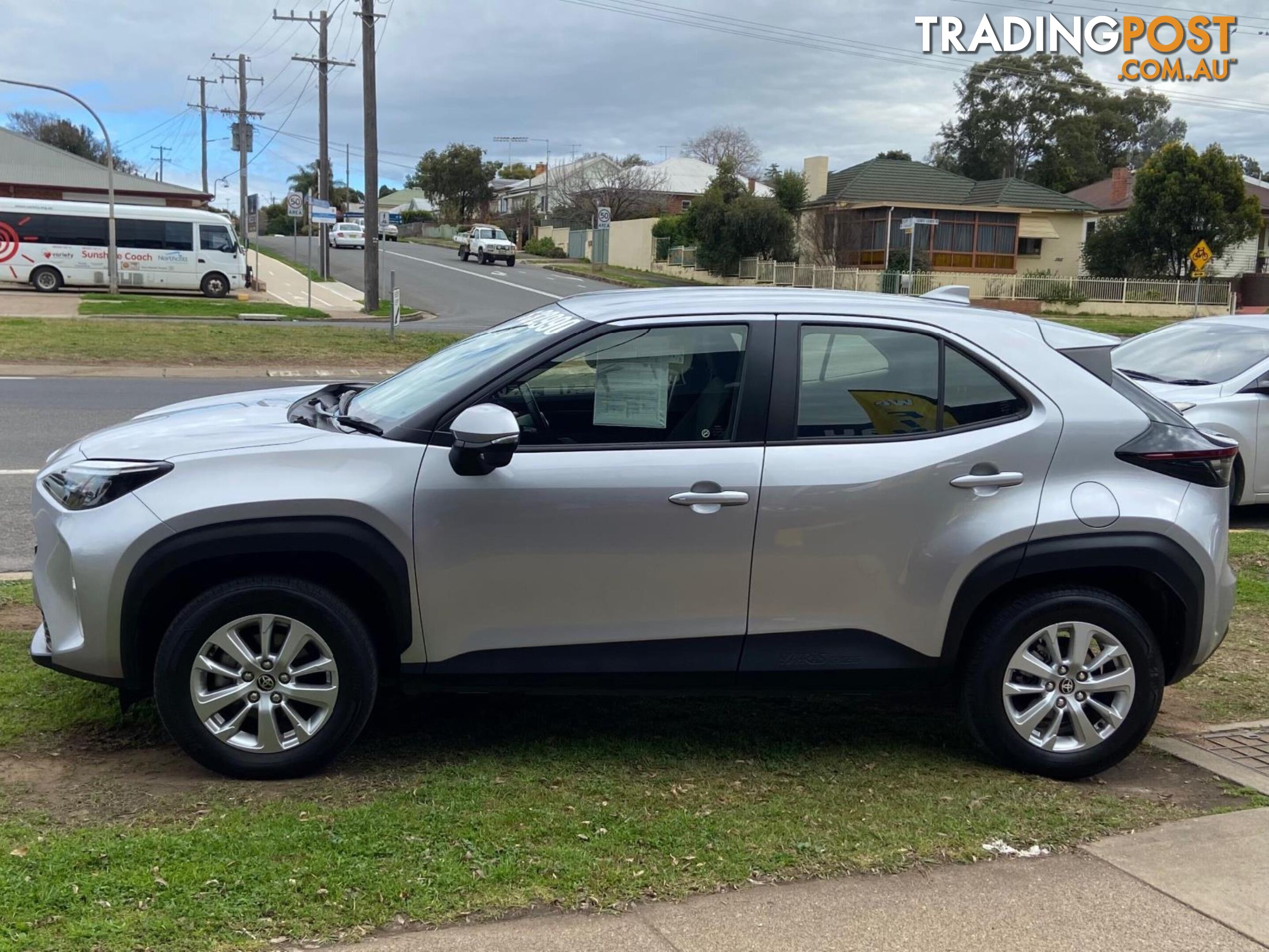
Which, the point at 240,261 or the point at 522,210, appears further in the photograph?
the point at 522,210

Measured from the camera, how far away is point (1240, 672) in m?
5.67

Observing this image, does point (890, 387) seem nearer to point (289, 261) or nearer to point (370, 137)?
point (370, 137)

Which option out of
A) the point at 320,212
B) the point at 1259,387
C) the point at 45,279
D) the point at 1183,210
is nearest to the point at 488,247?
the point at 320,212

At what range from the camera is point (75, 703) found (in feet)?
15.5

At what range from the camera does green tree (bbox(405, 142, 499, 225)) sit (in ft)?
331

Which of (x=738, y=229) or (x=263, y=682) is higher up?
(x=738, y=229)

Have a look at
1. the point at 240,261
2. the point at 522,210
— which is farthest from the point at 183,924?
the point at 522,210

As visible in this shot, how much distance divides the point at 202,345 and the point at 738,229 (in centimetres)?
3102

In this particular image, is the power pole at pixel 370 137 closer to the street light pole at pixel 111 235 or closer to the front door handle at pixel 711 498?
the street light pole at pixel 111 235

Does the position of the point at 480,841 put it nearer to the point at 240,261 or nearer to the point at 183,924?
the point at 183,924

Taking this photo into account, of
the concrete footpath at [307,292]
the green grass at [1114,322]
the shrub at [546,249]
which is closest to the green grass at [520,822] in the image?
the concrete footpath at [307,292]

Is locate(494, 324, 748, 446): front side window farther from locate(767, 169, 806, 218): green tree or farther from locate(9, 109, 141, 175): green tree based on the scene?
locate(9, 109, 141, 175): green tree

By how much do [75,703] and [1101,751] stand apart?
13.1 feet

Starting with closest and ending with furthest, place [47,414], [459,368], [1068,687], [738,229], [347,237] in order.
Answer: [1068,687], [459,368], [47,414], [738,229], [347,237]
